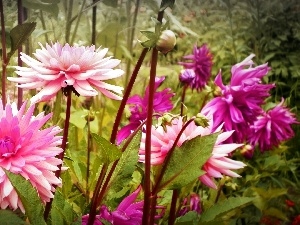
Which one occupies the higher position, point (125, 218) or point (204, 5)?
point (204, 5)

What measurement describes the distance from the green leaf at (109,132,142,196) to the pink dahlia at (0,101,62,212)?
0.07 meters

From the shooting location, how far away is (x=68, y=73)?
508 millimetres

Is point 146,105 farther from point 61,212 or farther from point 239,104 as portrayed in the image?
point 61,212

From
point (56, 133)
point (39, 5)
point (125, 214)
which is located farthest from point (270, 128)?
point (56, 133)

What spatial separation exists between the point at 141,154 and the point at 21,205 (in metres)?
0.14

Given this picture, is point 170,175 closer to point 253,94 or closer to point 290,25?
point 253,94

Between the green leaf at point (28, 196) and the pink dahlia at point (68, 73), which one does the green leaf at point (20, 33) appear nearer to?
the pink dahlia at point (68, 73)

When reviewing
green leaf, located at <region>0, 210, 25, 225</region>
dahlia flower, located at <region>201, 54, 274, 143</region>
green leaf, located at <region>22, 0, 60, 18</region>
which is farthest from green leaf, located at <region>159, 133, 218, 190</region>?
green leaf, located at <region>22, 0, 60, 18</region>

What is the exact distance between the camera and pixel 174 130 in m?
0.56

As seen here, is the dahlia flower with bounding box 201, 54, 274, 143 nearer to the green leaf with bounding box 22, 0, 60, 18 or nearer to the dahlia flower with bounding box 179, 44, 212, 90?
the green leaf with bounding box 22, 0, 60, 18

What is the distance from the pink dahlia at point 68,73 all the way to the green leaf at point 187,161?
0.07m

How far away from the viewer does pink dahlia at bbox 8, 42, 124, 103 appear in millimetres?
498

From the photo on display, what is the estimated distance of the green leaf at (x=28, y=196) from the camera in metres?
0.43

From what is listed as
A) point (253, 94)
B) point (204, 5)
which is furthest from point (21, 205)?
point (204, 5)
